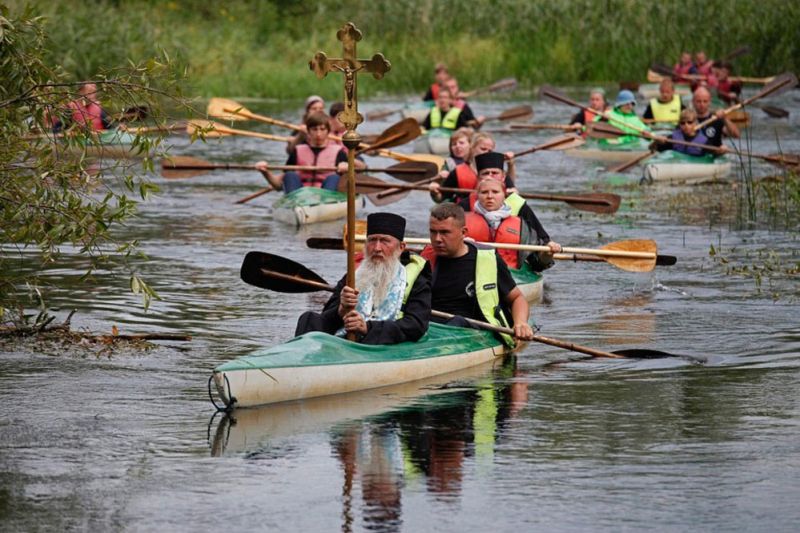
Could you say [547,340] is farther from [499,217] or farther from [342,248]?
[342,248]

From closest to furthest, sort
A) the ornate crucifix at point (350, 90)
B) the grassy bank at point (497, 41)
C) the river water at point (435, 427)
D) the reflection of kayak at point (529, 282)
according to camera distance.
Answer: the river water at point (435, 427), the ornate crucifix at point (350, 90), the reflection of kayak at point (529, 282), the grassy bank at point (497, 41)

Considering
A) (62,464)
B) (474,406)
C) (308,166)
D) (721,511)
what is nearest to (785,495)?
(721,511)

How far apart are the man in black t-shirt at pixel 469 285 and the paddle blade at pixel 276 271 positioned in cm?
84

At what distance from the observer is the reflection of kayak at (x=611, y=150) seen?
1097 inches

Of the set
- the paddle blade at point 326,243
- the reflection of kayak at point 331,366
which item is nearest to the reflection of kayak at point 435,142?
the paddle blade at point 326,243

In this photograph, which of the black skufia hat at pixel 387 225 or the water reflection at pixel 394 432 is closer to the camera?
the water reflection at pixel 394 432

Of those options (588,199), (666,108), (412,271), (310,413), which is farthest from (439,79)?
(310,413)

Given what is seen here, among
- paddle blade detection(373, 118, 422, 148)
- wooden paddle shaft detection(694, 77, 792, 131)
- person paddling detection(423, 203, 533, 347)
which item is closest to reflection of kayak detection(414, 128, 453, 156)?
wooden paddle shaft detection(694, 77, 792, 131)

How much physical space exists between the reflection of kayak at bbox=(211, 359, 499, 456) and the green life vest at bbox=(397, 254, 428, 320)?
0.52 m

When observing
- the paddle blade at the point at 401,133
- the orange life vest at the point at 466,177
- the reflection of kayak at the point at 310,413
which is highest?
the paddle blade at the point at 401,133

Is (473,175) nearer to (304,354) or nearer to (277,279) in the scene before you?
(277,279)

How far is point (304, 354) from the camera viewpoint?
31.7ft

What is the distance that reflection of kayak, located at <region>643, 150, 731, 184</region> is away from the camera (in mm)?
24141

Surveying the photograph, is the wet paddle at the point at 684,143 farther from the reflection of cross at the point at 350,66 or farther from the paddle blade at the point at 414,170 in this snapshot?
the reflection of cross at the point at 350,66
